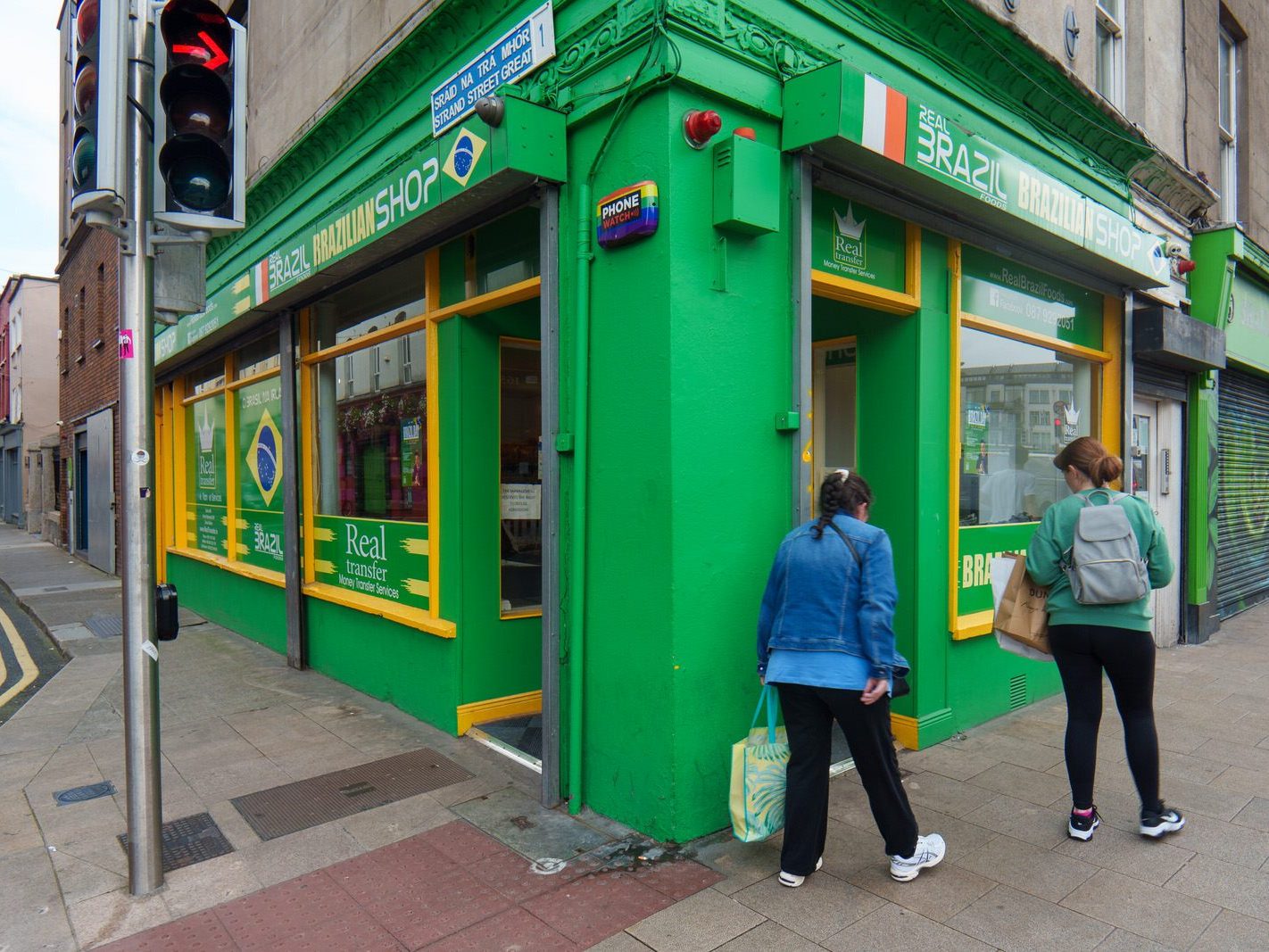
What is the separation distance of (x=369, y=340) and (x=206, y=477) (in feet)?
16.2

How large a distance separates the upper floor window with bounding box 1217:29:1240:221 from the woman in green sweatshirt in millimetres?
8713

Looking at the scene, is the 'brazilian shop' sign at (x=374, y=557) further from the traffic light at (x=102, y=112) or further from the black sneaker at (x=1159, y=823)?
the black sneaker at (x=1159, y=823)

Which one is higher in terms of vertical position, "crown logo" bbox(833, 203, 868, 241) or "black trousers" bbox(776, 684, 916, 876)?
"crown logo" bbox(833, 203, 868, 241)

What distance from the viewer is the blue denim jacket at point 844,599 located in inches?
133

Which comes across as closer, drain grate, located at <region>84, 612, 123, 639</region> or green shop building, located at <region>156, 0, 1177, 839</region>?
green shop building, located at <region>156, 0, 1177, 839</region>

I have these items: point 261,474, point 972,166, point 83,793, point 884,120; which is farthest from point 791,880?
point 261,474

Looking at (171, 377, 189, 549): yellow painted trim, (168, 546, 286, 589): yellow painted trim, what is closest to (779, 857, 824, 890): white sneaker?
(168, 546, 286, 589): yellow painted trim

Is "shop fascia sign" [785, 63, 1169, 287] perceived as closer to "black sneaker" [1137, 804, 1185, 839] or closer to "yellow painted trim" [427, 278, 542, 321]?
"yellow painted trim" [427, 278, 542, 321]

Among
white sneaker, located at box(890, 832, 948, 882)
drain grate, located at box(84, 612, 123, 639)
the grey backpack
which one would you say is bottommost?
drain grate, located at box(84, 612, 123, 639)

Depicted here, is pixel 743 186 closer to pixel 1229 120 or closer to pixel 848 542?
pixel 848 542

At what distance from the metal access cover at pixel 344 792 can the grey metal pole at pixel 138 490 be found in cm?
68

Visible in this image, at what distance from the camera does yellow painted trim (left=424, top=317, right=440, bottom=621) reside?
5.70 metres

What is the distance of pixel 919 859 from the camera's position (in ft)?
11.8

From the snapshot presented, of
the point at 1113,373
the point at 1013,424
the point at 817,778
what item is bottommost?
the point at 817,778
